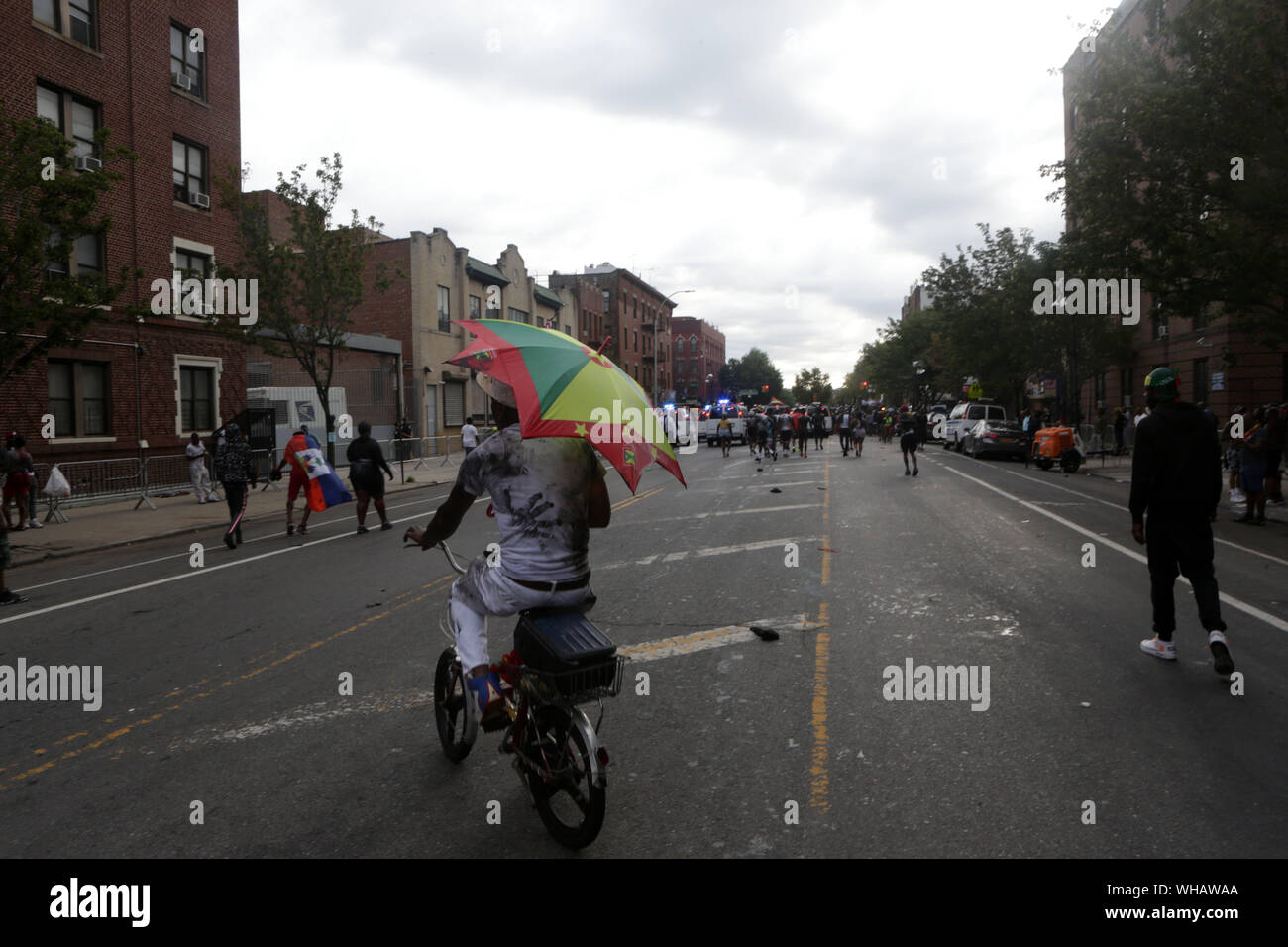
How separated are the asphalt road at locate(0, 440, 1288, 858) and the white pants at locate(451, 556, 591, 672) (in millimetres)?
733

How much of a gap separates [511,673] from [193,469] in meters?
18.9

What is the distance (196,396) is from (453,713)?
23763mm

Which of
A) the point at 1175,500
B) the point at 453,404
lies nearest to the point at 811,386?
the point at 453,404

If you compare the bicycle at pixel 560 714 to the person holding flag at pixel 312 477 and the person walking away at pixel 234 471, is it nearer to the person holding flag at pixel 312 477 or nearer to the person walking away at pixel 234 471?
the person holding flag at pixel 312 477

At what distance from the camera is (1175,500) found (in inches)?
232

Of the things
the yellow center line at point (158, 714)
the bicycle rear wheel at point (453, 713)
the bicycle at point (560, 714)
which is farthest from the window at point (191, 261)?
the bicycle at point (560, 714)

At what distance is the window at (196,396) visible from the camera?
24469 millimetres

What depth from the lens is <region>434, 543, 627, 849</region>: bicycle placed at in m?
3.46

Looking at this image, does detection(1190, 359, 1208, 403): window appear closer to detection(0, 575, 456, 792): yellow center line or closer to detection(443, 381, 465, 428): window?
detection(443, 381, 465, 428): window

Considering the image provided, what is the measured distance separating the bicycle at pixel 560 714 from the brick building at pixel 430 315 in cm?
3463

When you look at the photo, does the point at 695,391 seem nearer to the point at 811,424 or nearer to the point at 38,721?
the point at 811,424

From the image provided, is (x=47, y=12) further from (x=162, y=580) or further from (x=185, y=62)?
(x=162, y=580)

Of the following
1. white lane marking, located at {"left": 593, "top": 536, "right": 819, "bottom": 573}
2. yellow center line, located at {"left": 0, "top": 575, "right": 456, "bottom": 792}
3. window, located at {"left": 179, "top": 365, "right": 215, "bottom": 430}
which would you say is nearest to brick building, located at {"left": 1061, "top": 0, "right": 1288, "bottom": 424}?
white lane marking, located at {"left": 593, "top": 536, "right": 819, "bottom": 573}

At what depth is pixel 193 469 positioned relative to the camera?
790 inches
